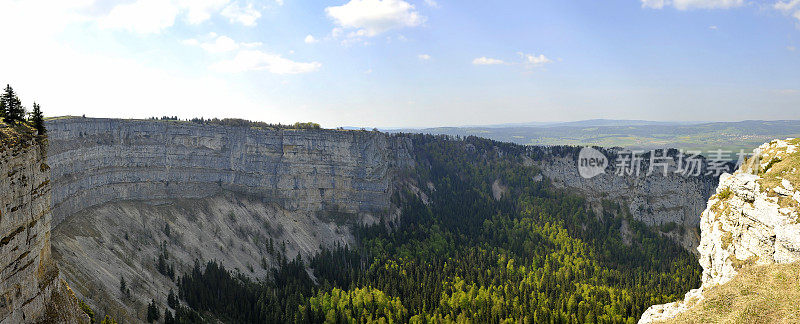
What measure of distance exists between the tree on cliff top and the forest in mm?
49308

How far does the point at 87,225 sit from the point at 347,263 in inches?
2497

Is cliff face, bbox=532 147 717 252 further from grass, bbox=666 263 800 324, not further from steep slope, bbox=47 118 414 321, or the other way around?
grass, bbox=666 263 800 324

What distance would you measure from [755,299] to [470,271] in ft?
279

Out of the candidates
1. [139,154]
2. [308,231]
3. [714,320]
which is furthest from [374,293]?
[714,320]

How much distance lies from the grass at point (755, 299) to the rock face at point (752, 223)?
2.57 m

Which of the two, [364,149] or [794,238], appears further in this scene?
[364,149]

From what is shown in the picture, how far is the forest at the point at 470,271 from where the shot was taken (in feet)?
331

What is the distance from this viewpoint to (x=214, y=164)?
438 ft

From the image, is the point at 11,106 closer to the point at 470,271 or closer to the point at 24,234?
the point at 24,234

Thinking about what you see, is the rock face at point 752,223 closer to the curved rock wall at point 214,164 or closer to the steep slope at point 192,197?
the steep slope at point 192,197

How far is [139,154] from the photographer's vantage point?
116m

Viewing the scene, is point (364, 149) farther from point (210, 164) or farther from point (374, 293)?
point (374, 293)

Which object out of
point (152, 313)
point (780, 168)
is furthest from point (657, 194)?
point (152, 313)

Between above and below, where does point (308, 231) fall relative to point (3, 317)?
below
